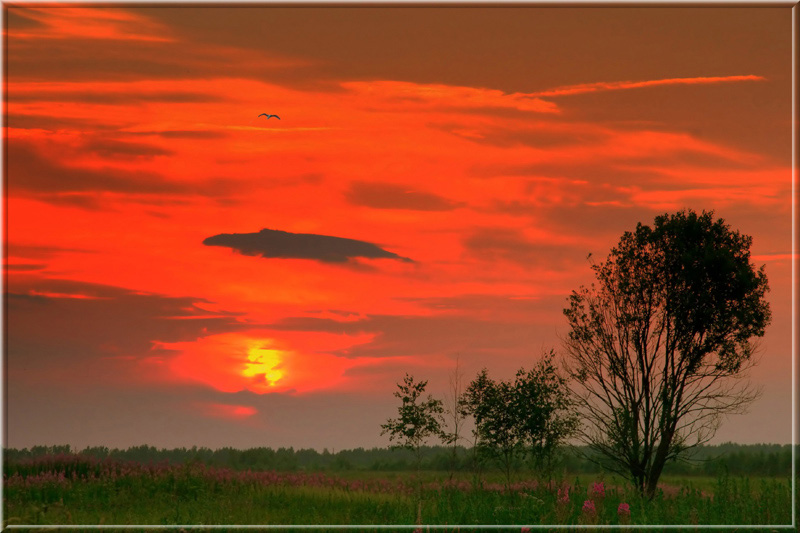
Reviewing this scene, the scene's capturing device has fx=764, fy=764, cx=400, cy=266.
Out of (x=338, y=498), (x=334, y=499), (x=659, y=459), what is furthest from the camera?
(x=659, y=459)

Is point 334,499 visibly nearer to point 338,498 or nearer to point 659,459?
point 338,498

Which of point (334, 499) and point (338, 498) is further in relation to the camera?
point (338, 498)

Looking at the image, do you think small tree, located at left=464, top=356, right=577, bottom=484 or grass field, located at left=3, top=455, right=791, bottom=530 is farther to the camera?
small tree, located at left=464, top=356, right=577, bottom=484

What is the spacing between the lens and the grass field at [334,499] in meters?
14.8

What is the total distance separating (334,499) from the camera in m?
21.3

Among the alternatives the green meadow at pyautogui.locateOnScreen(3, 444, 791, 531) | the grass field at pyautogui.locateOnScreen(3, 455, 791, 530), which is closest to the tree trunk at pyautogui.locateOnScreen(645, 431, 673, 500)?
the green meadow at pyautogui.locateOnScreen(3, 444, 791, 531)

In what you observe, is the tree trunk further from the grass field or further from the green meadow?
the grass field

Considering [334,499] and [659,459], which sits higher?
[659,459]

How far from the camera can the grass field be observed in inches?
584

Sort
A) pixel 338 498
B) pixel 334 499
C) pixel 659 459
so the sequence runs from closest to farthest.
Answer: pixel 334 499 → pixel 338 498 → pixel 659 459

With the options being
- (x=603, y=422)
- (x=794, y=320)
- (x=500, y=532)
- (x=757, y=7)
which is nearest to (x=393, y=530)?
(x=500, y=532)

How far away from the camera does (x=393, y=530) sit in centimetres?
1466

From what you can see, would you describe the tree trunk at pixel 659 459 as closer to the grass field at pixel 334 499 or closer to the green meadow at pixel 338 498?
the green meadow at pixel 338 498

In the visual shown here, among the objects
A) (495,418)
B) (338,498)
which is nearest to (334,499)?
(338,498)
